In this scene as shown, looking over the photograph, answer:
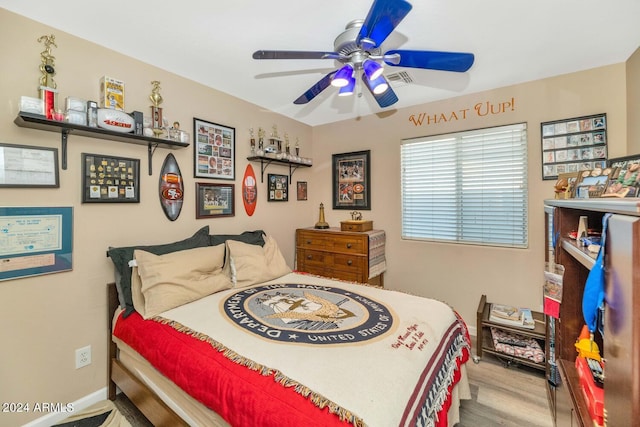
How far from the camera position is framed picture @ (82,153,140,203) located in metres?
1.92

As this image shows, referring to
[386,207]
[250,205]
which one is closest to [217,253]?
[250,205]

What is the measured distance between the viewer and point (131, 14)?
1.68 metres

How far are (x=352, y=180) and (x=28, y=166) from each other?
118 inches

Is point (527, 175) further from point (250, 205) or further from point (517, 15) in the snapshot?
point (250, 205)

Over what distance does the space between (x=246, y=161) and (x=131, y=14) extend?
5.15 feet

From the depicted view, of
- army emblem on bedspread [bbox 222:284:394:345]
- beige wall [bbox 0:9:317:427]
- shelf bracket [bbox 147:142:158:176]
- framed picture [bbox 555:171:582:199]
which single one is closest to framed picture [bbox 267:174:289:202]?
beige wall [bbox 0:9:317:427]

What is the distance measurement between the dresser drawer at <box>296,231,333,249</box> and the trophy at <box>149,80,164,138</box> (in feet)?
6.47

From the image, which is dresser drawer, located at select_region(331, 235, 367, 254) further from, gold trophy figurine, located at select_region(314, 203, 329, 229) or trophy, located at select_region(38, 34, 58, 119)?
trophy, located at select_region(38, 34, 58, 119)

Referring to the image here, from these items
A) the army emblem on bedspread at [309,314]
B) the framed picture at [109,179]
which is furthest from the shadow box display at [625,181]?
the framed picture at [109,179]

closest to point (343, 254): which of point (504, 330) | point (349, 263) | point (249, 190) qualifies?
point (349, 263)

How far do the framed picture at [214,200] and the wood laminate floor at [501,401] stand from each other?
1.56 meters

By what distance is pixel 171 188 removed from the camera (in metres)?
2.40

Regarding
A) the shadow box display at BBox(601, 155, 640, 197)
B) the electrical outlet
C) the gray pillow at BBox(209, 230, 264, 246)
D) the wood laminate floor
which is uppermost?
the shadow box display at BBox(601, 155, 640, 197)

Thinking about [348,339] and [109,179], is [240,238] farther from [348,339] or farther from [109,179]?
[348,339]
